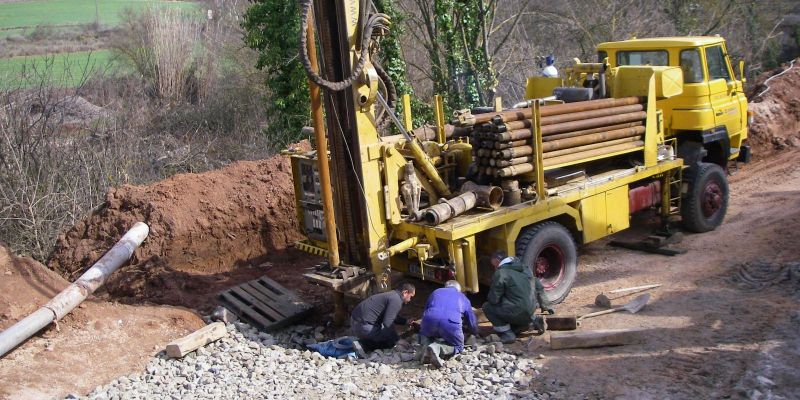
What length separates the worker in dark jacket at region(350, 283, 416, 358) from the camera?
27.0 feet

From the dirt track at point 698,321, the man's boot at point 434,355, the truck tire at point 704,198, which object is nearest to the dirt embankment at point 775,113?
the dirt track at point 698,321

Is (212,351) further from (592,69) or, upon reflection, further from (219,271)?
(592,69)

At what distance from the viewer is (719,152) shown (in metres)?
12.6

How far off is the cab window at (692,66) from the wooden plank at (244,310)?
723cm

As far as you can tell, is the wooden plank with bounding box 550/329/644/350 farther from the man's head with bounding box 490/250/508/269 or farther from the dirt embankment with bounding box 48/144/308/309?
the dirt embankment with bounding box 48/144/308/309

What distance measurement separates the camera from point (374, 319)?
27.1ft

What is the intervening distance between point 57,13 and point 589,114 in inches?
1180

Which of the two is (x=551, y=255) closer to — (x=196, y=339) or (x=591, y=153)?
(x=591, y=153)

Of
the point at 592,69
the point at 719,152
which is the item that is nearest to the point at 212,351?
the point at 592,69

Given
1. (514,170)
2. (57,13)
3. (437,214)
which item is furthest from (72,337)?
(57,13)

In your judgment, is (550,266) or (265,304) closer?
(265,304)

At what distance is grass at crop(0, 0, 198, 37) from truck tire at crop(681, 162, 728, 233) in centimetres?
2270

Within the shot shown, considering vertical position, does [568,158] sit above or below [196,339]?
above

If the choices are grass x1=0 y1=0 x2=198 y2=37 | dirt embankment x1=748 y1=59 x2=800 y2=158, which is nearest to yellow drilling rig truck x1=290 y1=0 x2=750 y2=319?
dirt embankment x1=748 y1=59 x2=800 y2=158
